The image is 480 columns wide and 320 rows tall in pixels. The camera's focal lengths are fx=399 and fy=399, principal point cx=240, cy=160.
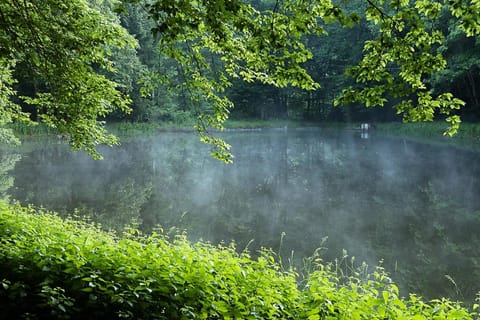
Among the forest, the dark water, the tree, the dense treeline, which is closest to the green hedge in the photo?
the forest

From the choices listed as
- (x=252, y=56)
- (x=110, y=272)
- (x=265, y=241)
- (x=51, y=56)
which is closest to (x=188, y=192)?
(x=265, y=241)

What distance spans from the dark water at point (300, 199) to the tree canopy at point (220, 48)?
4634 millimetres

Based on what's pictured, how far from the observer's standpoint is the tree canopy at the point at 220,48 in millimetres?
4840

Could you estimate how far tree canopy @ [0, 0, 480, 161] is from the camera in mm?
Answer: 4840

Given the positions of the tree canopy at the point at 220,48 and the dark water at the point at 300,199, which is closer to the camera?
the tree canopy at the point at 220,48

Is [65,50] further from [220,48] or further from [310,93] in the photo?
[310,93]

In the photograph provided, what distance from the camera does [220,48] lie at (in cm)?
701

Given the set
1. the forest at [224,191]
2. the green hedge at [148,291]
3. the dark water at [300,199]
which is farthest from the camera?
the dark water at [300,199]

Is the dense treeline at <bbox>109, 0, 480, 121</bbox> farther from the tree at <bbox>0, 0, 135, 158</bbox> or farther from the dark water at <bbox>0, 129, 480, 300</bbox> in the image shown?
the tree at <bbox>0, 0, 135, 158</bbox>

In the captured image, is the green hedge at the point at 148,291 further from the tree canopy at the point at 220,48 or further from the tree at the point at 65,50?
the tree at the point at 65,50

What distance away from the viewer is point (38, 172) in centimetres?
2091

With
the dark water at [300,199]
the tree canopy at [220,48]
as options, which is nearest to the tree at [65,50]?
the tree canopy at [220,48]

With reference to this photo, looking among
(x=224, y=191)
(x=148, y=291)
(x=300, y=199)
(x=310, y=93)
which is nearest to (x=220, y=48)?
(x=148, y=291)

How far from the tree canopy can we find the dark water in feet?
15.2
